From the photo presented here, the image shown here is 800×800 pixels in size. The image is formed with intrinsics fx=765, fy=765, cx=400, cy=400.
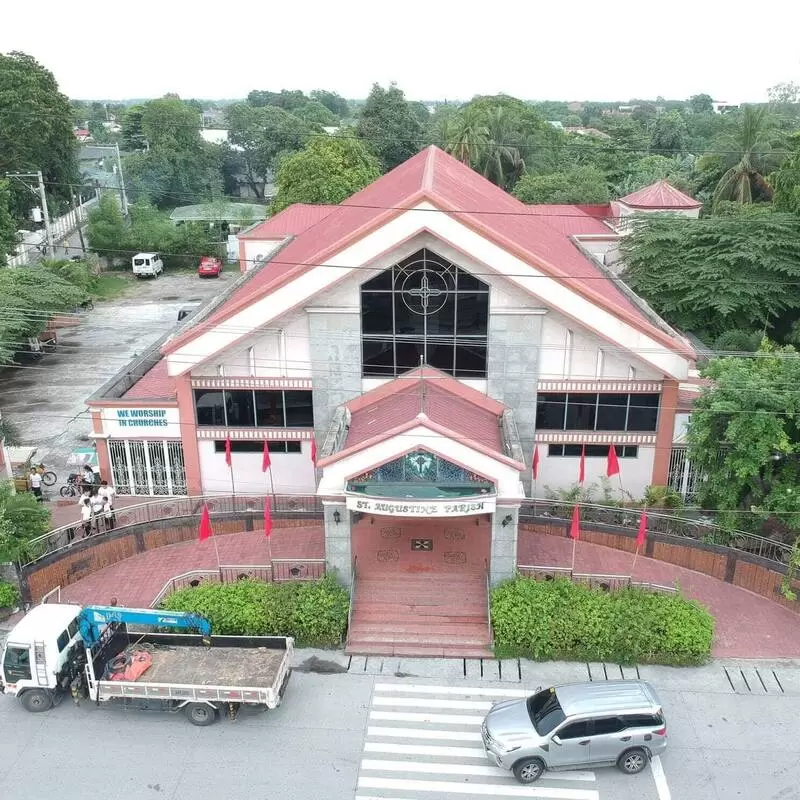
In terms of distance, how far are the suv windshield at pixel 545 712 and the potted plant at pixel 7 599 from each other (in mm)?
13446

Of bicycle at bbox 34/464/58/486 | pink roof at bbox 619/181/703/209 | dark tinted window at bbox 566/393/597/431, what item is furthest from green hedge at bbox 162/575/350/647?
pink roof at bbox 619/181/703/209

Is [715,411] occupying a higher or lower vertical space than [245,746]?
higher

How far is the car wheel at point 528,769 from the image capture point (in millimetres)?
15047

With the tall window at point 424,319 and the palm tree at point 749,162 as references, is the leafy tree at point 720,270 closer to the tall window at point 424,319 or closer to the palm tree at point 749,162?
the tall window at point 424,319

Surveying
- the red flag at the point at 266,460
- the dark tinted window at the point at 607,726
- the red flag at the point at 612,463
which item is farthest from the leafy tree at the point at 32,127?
the dark tinted window at the point at 607,726

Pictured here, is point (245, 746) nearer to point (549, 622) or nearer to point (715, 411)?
point (549, 622)

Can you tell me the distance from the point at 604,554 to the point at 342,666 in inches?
347

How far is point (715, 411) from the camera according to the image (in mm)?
19672

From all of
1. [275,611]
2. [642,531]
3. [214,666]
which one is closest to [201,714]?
[214,666]

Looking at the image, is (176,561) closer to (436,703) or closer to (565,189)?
(436,703)

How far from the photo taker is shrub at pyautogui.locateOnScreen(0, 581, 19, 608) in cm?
1978

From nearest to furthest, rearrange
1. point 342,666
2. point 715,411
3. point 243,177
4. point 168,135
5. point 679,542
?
point 342,666, point 715,411, point 679,542, point 168,135, point 243,177

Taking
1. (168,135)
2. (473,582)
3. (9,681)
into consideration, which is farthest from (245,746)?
(168,135)

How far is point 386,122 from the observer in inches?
2985
